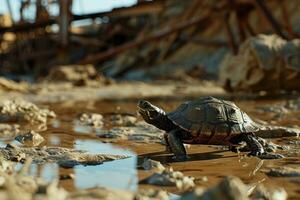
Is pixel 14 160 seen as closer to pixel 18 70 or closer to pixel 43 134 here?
pixel 43 134

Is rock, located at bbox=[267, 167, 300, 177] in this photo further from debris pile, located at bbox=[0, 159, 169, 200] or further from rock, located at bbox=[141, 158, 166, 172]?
debris pile, located at bbox=[0, 159, 169, 200]

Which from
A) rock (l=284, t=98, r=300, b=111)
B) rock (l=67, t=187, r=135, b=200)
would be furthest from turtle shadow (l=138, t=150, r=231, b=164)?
rock (l=284, t=98, r=300, b=111)

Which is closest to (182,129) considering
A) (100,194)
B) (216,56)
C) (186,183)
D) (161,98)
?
(186,183)

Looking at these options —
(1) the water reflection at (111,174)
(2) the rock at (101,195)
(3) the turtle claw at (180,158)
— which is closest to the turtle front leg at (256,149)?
(3) the turtle claw at (180,158)

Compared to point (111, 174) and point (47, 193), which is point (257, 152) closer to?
point (111, 174)

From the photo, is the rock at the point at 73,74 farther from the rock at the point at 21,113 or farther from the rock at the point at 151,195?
the rock at the point at 151,195
